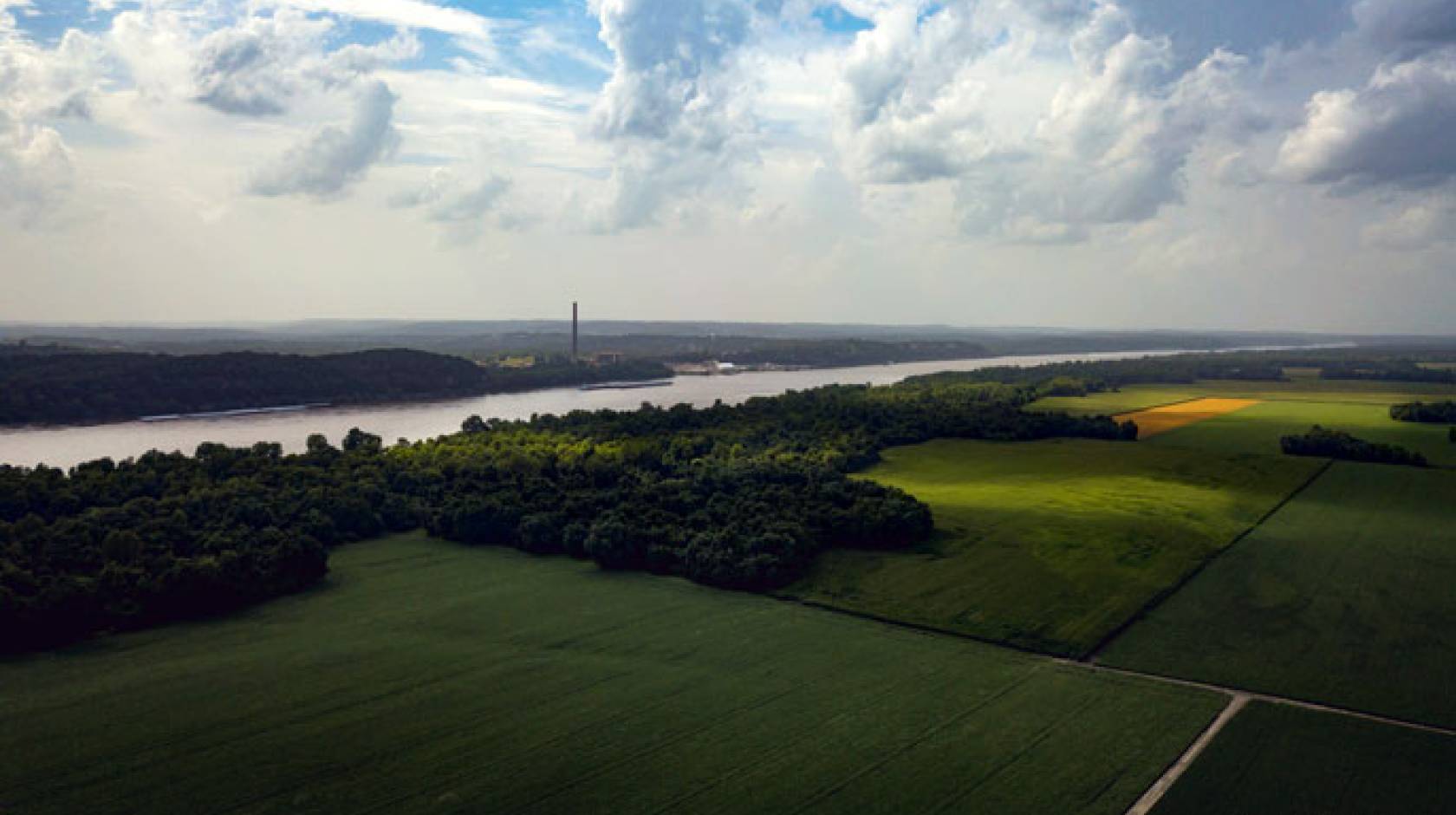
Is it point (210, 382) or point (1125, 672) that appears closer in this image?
point (1125, 672)

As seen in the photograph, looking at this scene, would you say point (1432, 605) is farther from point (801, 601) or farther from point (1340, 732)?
point (801, 601)

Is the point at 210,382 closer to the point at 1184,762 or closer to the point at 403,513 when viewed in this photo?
the point at 403,513

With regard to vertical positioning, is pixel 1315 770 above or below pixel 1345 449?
below

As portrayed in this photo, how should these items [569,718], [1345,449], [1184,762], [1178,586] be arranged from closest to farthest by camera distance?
1. [1184,762]
2. [569,718]
3. [1178,586]
4. [1345,449]

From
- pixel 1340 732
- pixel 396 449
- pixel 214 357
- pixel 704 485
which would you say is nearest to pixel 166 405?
pixel 214 357

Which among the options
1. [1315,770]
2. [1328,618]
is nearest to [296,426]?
[1328,618]

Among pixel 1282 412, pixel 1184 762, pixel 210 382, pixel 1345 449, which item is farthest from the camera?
pixel 210 382

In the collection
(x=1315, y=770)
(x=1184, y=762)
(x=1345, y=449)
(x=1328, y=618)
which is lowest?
(x=1184, y=762)
